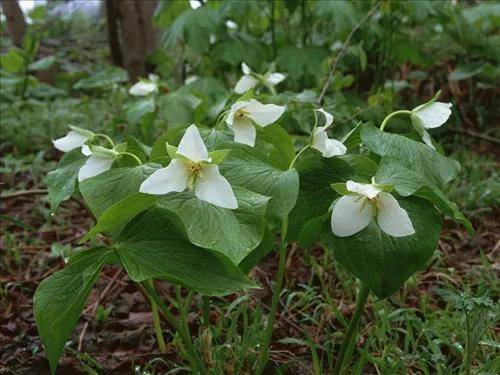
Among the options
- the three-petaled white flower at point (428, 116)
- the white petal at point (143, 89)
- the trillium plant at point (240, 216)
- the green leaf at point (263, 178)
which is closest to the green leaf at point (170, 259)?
the trillium plant at point (240, 216)

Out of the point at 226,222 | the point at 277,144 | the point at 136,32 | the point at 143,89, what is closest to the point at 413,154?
the point at 277,144

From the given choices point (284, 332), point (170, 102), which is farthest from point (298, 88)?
point (284, 332)

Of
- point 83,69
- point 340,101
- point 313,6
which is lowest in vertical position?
point 83,69

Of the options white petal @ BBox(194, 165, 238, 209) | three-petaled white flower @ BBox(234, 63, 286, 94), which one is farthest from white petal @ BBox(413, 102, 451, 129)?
three-petaled white flower @ BBox(234, 63, 286, 94)

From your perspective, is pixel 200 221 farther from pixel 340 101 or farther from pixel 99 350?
pixel 340 101

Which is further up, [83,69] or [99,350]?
[99,350]

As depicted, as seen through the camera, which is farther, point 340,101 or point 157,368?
point 340,101

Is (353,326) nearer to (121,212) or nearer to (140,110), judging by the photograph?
(121,212)
